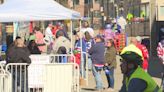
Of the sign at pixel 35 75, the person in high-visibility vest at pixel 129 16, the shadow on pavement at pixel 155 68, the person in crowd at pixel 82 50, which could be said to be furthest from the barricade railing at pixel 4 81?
the person in high-visibility vest at pixel 129 16

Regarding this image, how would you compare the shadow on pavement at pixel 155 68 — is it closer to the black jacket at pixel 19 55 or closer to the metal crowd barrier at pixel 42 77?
the metal crowd barrier at pixel 42 77

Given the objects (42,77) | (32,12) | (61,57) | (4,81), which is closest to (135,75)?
(4,81)

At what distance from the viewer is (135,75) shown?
18.3ft

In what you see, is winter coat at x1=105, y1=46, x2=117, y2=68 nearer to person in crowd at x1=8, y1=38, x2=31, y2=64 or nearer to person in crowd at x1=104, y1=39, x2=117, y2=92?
person in crowd at x1=104, y1=39, x2=117, y2=92

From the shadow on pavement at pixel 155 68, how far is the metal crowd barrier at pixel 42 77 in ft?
22.7

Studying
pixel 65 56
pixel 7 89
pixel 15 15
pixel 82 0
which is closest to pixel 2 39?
pixel 65 56

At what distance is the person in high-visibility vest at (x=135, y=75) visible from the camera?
18.3 ft

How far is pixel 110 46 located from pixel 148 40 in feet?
45.5

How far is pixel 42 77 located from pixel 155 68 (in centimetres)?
1042

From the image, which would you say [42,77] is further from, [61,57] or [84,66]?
[84,66]

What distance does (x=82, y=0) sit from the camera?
154 ft

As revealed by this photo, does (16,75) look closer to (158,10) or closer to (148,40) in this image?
(158,10)

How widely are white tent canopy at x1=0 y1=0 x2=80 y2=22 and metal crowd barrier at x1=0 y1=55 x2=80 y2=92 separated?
4.25 feet

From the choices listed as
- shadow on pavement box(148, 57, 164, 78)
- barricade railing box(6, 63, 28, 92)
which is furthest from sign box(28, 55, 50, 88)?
shadow on pavement box(148, 57, 164, 78)
